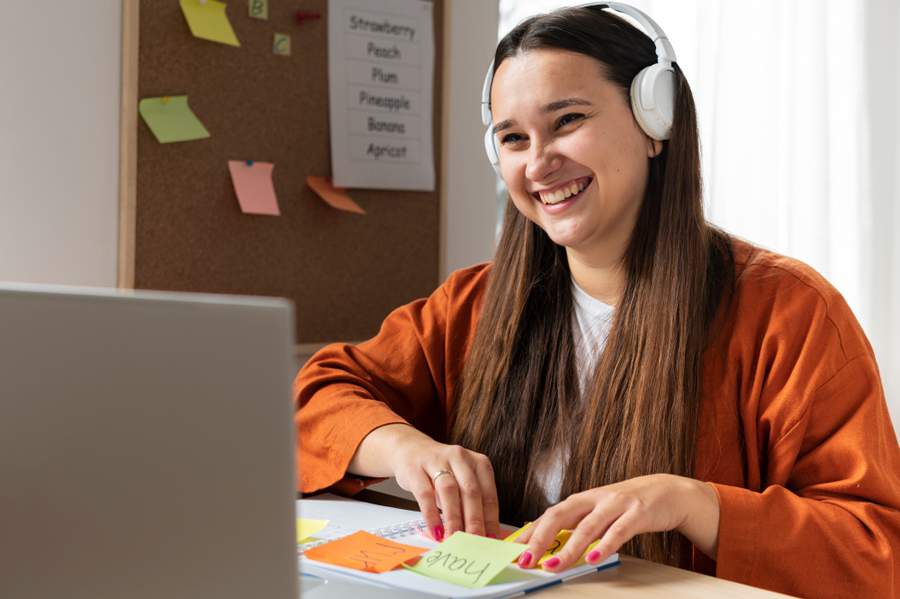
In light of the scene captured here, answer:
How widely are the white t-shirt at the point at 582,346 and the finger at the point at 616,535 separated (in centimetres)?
32

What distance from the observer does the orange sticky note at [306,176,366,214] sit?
1.97m

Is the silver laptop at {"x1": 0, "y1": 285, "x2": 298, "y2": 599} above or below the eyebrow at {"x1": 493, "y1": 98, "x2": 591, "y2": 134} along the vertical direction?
below

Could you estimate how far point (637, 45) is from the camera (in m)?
1.30

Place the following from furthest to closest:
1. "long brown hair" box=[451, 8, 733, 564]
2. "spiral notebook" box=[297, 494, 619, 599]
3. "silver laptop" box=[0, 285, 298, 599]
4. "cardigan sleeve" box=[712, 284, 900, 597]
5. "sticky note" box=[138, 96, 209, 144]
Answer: "sticky note" box=[138, 96, 209, 144] < "long brown hair" box=[451, 8, 733, 564] < "cardigan sleeve" box=[712, 284, 900, 597] < "spiral notebook" box=[297, 494, 619, 599] < "silver laptop" box=[0, 285, 298, 599]

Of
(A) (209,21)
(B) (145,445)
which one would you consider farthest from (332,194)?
(B) (145,445)

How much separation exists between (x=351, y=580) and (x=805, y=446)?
1.72 ft

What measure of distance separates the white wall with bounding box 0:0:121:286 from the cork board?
3 cm

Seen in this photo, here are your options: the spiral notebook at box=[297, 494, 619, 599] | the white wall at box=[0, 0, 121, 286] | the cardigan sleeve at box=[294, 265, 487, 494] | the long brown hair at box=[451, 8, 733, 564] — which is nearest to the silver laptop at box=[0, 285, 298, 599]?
the spiral notebook at box=[297, 494, 619, 599]

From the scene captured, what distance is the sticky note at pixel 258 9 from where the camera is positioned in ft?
6.05

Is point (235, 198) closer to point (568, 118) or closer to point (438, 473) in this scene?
point (568, 118)

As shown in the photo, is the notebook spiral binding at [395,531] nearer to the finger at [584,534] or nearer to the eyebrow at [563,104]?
the finger at [584,534]

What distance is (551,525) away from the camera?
93cm

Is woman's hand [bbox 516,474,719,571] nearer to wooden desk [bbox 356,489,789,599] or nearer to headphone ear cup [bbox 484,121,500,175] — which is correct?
wooden desk [bbox 356,489,789,599]

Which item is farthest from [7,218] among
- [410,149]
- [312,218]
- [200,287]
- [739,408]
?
[739,408]
